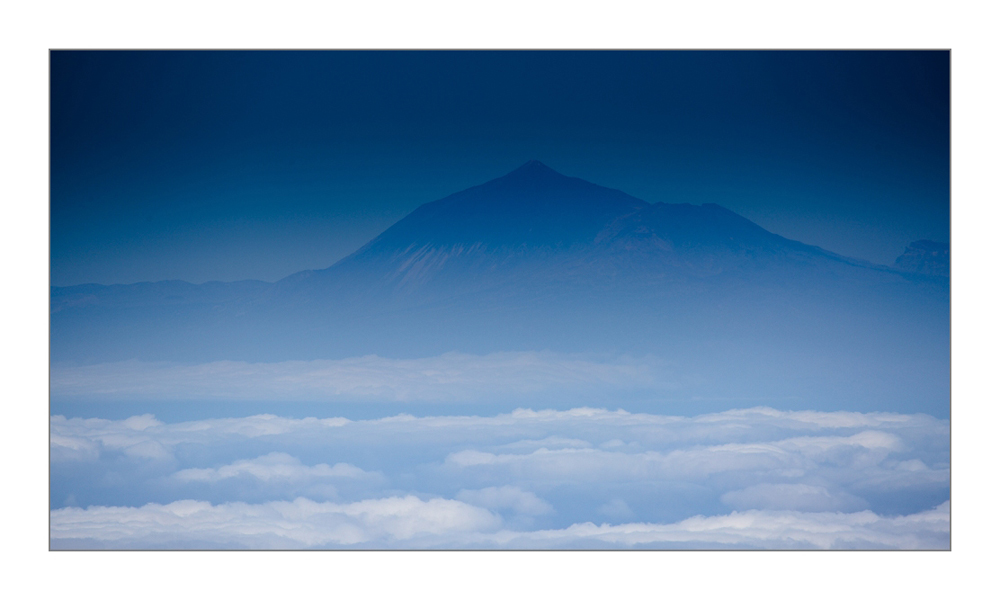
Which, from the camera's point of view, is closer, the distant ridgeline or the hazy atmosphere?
the hazy atmosphere

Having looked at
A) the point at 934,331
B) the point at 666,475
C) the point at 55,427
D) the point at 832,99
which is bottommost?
the point at 666,475

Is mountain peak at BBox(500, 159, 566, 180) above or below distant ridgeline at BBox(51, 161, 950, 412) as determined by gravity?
above

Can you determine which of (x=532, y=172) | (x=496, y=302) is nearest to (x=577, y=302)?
(x=496, y=302)

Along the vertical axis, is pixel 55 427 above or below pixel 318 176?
below

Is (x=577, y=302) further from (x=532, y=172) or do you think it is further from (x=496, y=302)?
(x=532, y=172)

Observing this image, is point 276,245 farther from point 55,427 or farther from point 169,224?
point 55,427

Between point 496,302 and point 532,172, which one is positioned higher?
point 532,172

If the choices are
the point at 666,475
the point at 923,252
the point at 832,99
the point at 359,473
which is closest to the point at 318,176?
the point at 359,473

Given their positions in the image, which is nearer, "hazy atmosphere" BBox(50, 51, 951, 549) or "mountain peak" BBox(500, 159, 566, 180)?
"hazy atmosphere" BBox(50, 51, 951, 549)
